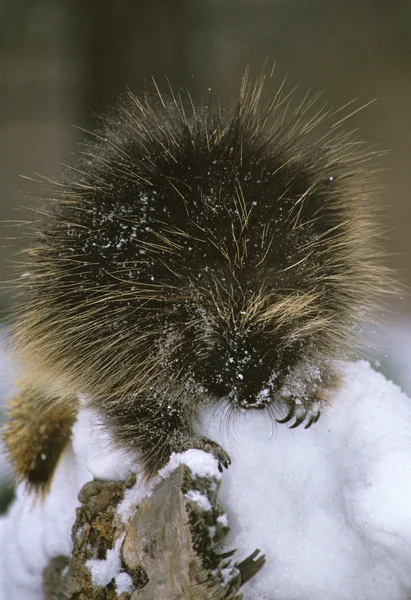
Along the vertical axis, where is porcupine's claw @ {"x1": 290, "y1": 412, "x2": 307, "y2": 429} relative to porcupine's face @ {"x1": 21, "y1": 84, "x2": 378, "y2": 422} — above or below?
below

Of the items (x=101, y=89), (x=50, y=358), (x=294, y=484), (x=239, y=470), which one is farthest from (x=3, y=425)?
(x=101, y=89)

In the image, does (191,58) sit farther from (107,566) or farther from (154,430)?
(107,566)

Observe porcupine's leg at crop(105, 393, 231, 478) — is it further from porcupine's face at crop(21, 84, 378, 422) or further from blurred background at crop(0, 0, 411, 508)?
blurred background at crop(0, 0, 411, 508)

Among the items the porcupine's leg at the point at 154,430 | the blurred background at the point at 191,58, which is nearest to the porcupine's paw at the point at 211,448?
the porcupine's leg at the point at 154,430

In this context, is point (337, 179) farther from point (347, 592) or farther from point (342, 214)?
point (347, 592)

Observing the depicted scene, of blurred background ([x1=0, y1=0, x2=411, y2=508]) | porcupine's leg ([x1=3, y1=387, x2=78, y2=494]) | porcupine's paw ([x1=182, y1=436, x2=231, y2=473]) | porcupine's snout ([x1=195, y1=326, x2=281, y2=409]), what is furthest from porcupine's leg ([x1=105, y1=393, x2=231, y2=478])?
blurred background ([x1=0, y1=0, x2=411, y2=508])

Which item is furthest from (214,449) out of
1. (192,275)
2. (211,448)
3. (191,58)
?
(191,58)
